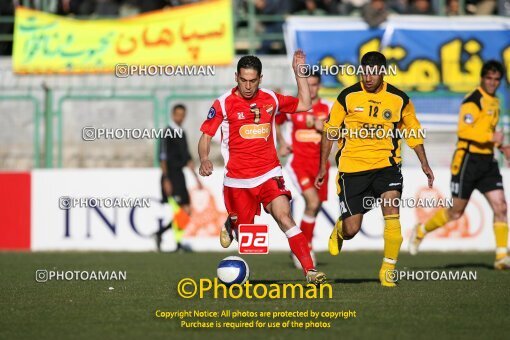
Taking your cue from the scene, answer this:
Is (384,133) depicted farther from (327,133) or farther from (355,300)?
(355,300)

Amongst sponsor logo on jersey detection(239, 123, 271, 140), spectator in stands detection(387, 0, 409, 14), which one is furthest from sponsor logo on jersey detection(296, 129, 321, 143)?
spectator in stands detection(387, 0, 409, 14)

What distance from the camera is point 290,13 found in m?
23.8

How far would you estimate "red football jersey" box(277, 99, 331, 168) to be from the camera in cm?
1548

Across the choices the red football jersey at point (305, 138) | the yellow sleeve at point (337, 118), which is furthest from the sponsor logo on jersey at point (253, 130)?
the red football jersey at point (305, 138)

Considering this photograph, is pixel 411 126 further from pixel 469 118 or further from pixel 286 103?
pixel 469 118

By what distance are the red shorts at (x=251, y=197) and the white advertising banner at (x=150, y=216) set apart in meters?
8.32


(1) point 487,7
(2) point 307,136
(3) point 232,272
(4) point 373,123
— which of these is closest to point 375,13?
(1) point 487,7

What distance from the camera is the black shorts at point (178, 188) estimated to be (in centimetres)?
1989

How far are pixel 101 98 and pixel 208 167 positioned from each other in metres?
10.4

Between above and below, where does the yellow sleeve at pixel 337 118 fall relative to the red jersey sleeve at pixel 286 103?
below

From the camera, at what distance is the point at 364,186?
38.3 ft

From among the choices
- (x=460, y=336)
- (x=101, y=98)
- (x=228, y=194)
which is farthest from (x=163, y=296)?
(x=101, y=98)

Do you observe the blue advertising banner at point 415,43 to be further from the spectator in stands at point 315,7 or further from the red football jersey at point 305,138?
the red football jersey at point 305,138

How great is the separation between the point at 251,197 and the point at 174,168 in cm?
851
